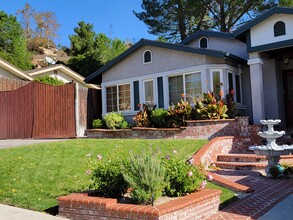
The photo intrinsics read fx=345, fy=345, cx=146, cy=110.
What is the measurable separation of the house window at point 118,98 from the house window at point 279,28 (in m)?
7.71

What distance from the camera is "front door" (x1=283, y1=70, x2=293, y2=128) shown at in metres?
15.1

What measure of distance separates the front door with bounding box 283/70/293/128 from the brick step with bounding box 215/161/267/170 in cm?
616

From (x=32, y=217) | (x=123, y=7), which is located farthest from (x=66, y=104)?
(x=123, y=7)

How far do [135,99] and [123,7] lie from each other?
14318 millimetres

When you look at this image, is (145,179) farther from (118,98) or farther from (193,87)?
(118,98)

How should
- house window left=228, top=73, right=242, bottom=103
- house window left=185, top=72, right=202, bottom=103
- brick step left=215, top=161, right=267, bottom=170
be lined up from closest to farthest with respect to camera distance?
brick step left=215, top=161, right=267, bottom=170
house window left=185, top=72, right=202, bottom=103
house window left=228, top=73, right=242, bottom=103

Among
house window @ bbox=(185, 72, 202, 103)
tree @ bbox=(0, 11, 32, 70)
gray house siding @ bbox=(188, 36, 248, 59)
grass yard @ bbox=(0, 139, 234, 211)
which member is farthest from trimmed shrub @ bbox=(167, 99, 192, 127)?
tree @ bbox=(0, 11, 32, 70)

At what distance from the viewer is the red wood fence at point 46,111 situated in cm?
1691

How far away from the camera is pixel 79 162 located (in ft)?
29.4

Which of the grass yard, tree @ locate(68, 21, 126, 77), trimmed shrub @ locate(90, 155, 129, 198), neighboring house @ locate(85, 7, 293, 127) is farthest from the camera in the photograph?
tree @ locate(68, 21, 126, 77)

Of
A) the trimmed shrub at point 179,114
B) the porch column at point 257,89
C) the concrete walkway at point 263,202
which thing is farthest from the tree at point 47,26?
the concrete walkway at point 263,202

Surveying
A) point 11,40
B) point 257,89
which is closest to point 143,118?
point 257,89

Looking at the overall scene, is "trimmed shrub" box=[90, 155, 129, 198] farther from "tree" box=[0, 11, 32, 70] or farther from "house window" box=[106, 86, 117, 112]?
"tree" box=[0, 11, 32, 70]

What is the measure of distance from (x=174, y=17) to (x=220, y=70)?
1254cm
